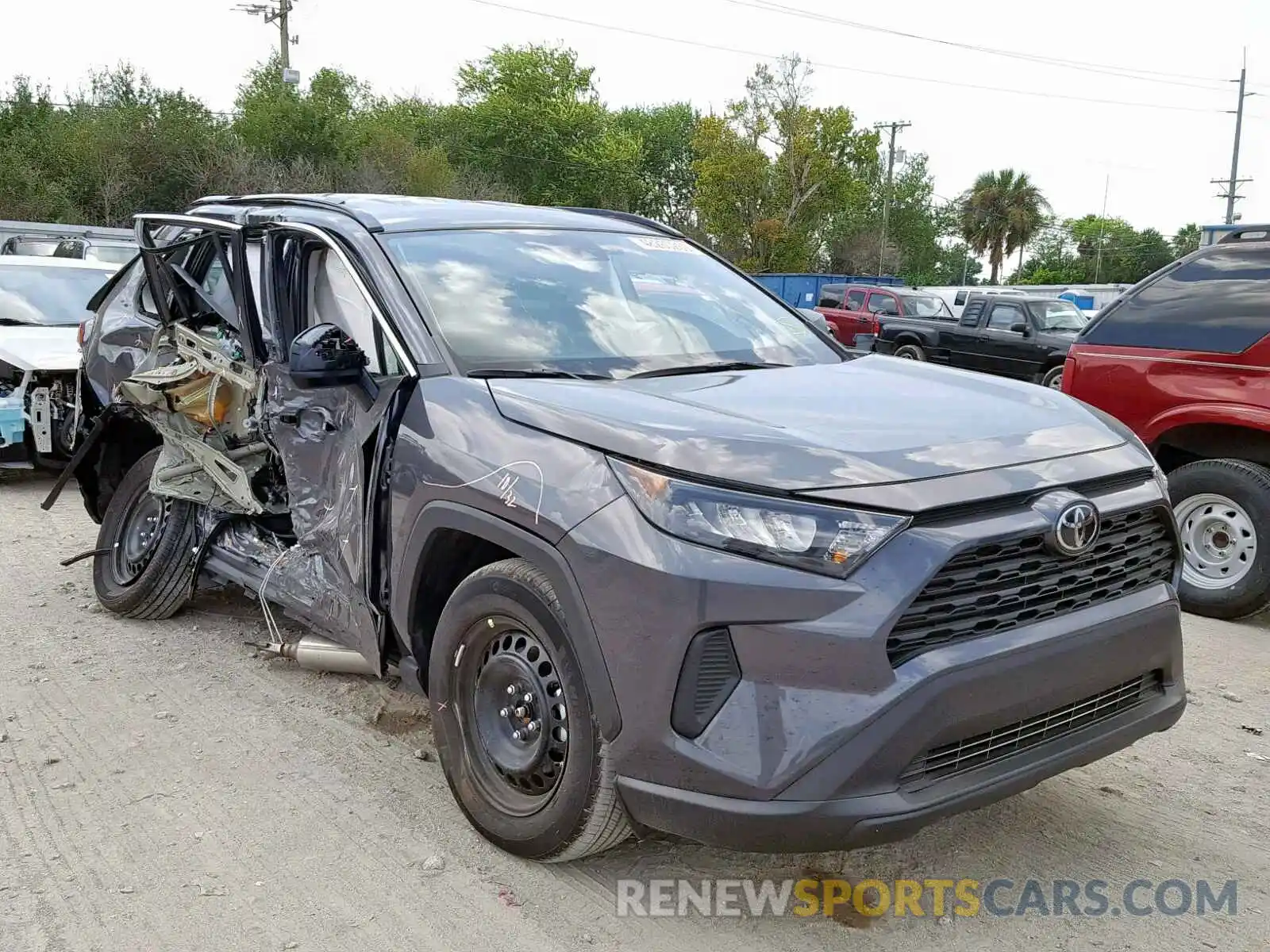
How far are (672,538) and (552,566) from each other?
0.38 meters

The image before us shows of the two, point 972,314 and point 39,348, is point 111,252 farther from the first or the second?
point 972,314

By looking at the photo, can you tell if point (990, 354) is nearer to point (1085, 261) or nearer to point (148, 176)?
point (148, 176)

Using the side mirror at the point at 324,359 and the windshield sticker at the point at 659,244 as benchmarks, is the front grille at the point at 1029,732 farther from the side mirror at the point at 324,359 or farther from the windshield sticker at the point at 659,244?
the windshield sticker at the point at 659,244

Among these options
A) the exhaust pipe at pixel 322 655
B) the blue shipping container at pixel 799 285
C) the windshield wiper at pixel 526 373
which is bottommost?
the exhaust pipe at pixel 322 655

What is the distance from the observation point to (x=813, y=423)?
2.89 m

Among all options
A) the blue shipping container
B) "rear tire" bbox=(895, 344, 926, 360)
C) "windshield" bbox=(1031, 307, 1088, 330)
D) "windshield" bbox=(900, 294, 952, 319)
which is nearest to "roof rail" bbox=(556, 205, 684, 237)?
"windshield" bbox=(1031, 307, 1088, 330)

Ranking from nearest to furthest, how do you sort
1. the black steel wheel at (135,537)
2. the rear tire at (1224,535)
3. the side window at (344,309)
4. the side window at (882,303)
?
1. the side window at (344,309)
2. the black steel wheel at (135,537)
3. the rear tire at (1224,535)
4. the side window at (882,303)

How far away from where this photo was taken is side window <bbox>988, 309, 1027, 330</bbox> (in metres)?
17.9

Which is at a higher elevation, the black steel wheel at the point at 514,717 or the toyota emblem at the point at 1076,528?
the toyota emblem at the point at 1076,528

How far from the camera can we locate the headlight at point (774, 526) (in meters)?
2.48

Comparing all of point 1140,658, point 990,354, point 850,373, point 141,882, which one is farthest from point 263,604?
point 990,354

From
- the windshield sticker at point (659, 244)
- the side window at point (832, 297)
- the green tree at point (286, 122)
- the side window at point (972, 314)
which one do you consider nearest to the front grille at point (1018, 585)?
the windshield sticker at point (659, 244)

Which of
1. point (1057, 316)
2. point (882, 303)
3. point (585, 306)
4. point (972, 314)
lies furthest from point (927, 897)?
point (882, 303)

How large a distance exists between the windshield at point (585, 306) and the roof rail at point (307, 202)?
0.16m
